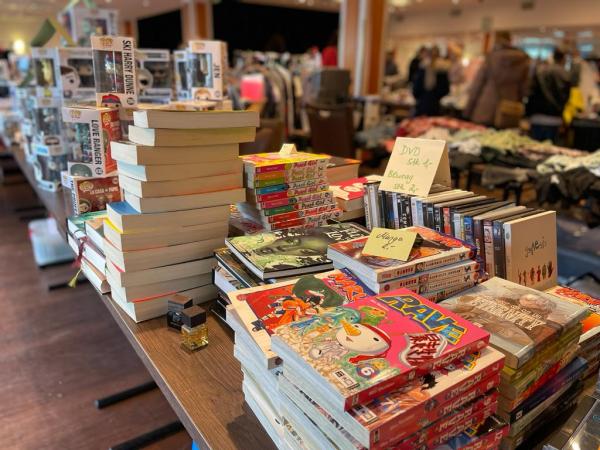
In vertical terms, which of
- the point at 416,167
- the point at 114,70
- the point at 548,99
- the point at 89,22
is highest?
the point at 89,22

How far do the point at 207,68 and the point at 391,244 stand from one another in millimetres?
1590

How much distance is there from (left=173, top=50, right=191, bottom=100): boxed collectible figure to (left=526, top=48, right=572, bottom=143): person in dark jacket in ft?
15.3

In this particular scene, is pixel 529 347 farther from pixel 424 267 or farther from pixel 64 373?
pixel 64 373

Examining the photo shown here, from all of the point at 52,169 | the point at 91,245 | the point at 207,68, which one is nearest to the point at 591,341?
the point at 91,245

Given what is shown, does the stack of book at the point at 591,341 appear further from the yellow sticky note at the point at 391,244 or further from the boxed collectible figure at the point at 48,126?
the boxed collectible figure at the point at 48,126

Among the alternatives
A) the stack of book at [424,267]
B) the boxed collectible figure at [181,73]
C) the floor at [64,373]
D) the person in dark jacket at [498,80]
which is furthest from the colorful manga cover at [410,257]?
the person in dark jacket at [498,80]

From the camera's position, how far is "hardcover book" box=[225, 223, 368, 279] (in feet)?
3.60

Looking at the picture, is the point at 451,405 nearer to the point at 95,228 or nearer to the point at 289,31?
the point at 95,228

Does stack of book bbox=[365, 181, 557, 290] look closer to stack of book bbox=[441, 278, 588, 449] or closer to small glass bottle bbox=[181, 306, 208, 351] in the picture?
stack of book bbox=[441, 278, 588, 449]

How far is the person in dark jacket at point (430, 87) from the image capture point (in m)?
6.10

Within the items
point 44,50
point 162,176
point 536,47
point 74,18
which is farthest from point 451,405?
point 536,47

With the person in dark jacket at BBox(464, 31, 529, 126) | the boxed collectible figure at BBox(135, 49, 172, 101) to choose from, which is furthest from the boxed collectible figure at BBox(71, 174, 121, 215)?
the person in dark jacket at BBox(464, 31, 529, 126)

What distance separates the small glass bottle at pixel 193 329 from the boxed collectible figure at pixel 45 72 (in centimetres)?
179

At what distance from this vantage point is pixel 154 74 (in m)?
2.42
